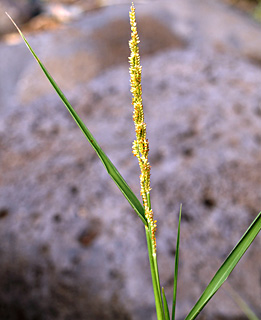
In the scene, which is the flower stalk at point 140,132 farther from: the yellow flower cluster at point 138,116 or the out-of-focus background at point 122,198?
the out-of-focus background at point 122,198

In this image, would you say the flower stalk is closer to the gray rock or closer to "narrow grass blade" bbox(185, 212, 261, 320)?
"narrow grass blade" bbox(185, 212, 261, 320)

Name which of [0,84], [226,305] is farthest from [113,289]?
[0,84]

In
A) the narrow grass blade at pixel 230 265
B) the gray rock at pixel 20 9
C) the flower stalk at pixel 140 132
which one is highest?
the flower stalk at pixel 140 132

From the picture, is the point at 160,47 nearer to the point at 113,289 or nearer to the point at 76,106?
the point at 76,106

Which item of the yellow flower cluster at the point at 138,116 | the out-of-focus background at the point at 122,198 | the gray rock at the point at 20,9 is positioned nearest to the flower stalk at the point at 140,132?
the yellow flower cluster at the point at 138,116

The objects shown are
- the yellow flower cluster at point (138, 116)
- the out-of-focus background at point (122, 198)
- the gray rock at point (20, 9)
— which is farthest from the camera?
the gray rock at point (20, 9)

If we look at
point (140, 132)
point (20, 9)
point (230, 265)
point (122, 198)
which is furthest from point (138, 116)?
point (20, 9)

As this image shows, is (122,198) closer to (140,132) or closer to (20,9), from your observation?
(140,132)
